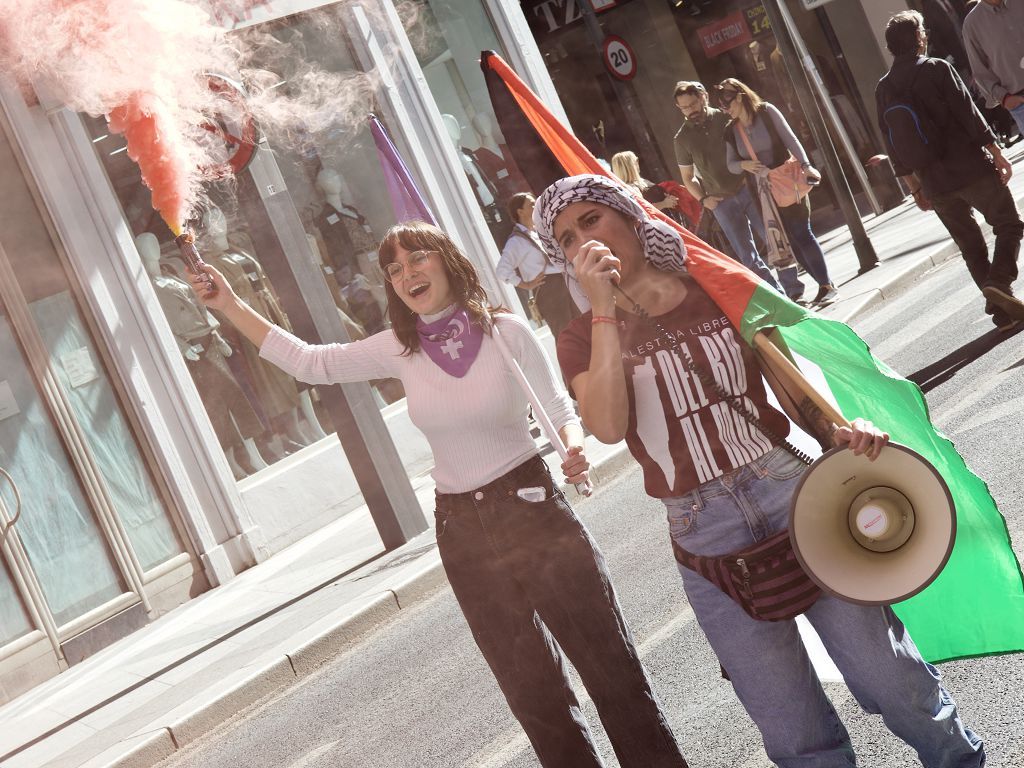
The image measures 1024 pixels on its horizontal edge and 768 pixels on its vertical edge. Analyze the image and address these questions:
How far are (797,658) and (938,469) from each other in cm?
52

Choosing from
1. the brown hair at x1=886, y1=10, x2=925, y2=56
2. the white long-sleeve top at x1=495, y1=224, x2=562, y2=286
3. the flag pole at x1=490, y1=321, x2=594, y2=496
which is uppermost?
the brown hair at x1=886, y1=10, x2=925, y2=56

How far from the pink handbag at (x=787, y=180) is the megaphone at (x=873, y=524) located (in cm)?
822

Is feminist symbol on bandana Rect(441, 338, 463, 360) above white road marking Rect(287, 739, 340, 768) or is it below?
above

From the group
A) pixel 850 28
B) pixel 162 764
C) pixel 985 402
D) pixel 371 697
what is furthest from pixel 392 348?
pixel 850 28

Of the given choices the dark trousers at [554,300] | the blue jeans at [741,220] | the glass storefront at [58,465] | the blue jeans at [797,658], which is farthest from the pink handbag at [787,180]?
the blue jeans at [797,658]

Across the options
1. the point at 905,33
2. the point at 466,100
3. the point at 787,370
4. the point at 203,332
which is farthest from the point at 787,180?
the point at 787,370

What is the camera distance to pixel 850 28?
66.5 feet

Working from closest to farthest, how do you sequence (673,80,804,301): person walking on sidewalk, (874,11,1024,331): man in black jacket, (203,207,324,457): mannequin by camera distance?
(874,11,1024,331): man in black jacket → (203,207,324,457): mannequin → (673,80,804,301): person walking on sidewalk

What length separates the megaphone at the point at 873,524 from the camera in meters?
2.42

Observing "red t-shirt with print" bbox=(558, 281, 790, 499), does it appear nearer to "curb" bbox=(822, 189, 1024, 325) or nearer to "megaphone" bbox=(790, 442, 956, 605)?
"megaphone" bbox=(790, 442, 956, 605)

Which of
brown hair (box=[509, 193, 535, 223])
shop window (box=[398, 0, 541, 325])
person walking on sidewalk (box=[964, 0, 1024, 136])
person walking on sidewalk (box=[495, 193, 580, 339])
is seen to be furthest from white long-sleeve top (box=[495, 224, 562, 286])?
shop window (box=[398, 0, 541, 325])

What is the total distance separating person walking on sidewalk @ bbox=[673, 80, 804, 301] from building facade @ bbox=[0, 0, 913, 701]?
2287 millimetres

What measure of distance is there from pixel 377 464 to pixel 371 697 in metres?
2.84

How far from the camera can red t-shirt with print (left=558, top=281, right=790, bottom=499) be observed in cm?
261
